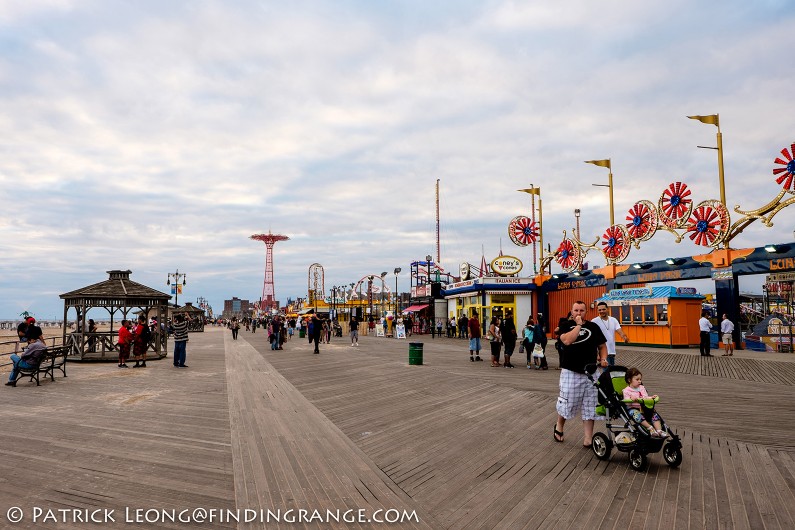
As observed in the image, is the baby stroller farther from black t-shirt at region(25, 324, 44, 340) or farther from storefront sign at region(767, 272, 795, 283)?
storefront sign at region(767, 272, 795, 283)

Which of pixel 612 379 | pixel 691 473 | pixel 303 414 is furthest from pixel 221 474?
pixel 691 473

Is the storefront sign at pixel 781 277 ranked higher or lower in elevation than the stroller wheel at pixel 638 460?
higher

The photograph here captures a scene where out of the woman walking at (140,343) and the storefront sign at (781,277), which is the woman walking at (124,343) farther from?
the storefront sign at (781,277)

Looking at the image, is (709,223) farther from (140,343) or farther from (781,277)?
(140,343)

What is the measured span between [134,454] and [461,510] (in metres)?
4.02

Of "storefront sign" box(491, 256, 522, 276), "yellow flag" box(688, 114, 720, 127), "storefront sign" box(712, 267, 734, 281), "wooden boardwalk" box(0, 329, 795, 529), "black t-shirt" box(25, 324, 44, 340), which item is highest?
"yellow flag" box(688, 114, 720, 127)

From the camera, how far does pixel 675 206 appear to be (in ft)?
84.6

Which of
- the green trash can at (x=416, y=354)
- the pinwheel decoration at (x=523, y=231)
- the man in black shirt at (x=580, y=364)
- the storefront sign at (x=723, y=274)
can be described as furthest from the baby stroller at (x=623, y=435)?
the pinwheel decoration at (x=523, y=231)

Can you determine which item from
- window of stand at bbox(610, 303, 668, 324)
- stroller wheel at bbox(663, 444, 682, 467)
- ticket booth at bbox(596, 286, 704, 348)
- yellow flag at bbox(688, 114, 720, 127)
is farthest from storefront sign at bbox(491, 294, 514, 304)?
stroller wheel at bbox(663, 444, 682, 467)

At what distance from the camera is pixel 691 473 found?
520 centimetres

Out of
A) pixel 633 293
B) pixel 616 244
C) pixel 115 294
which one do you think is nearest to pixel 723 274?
pixel 633 293

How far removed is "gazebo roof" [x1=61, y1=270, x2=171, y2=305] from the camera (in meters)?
18.4

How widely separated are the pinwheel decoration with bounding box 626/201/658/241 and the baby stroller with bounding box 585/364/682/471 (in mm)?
24642

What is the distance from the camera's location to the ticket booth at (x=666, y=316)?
23.3 m
